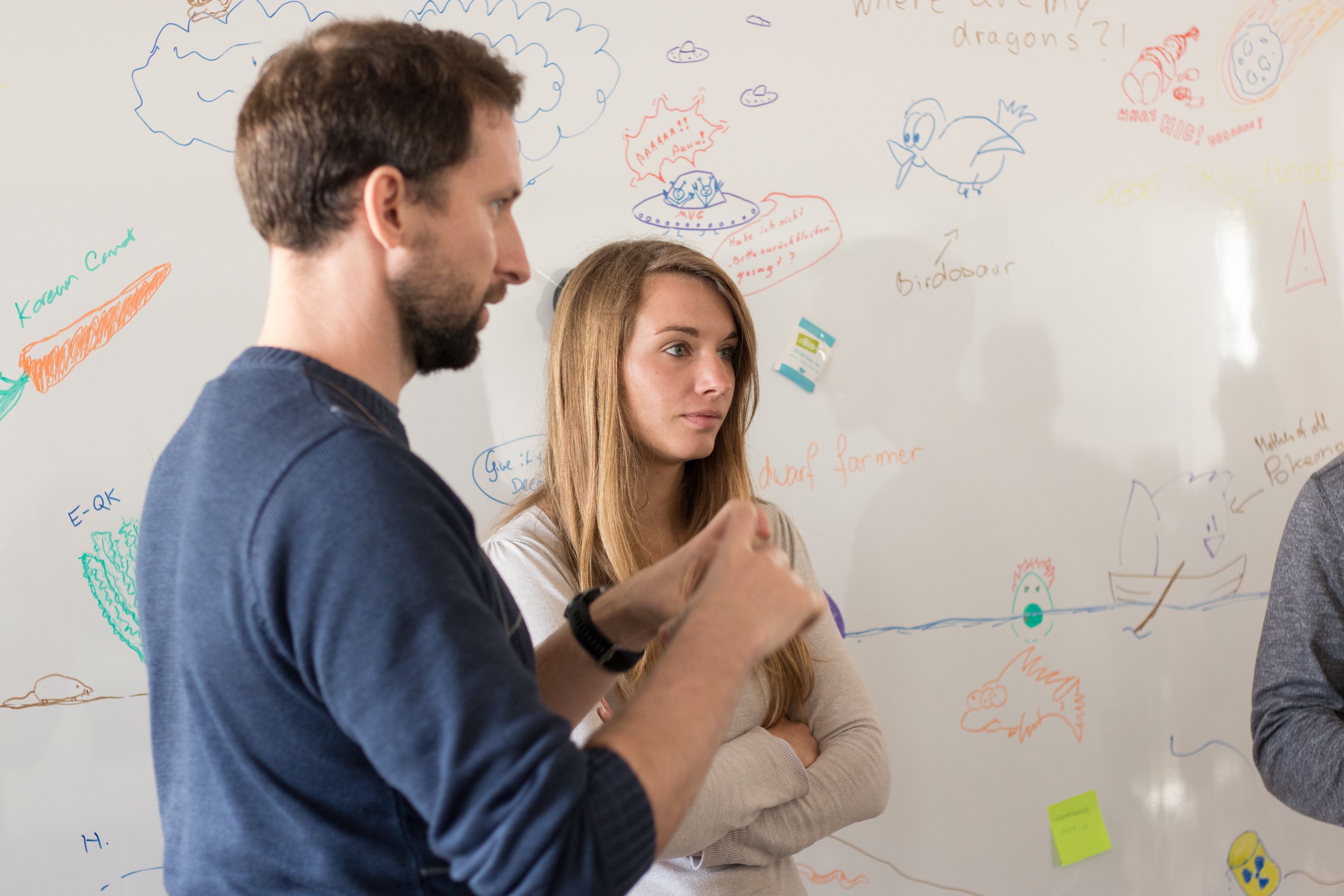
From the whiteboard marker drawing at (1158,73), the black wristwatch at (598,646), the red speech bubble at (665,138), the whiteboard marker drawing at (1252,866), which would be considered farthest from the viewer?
the whiteboard marker drawing at (1252,866)

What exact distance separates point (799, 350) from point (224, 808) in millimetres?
1370

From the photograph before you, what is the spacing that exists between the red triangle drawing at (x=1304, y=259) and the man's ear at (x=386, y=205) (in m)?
2.15

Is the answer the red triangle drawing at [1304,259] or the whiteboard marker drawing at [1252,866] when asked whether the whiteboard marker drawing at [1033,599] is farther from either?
the red triangle drawing at [1304,259]

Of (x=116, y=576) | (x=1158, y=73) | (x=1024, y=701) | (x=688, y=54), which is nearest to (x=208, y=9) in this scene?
(x=688, y=54)

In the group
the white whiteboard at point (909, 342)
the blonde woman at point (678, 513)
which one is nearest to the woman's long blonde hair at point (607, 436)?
the blonde woman at point (678, 513)

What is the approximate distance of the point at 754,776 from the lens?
1.31 meters

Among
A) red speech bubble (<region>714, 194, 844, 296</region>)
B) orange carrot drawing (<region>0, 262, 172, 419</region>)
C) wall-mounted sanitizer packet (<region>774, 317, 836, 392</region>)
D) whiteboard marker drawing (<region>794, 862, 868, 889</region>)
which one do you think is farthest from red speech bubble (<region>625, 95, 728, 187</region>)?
whiteboard marker drawing (<region>794, 862, 868, 889</region>)

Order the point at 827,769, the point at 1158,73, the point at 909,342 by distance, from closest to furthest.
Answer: the point at 827,769 → the point at 909,342 → the point at 1158,73

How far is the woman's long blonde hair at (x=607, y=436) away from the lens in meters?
1.47

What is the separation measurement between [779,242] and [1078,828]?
1.37m

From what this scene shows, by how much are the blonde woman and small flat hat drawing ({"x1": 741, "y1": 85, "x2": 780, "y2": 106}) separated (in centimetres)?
44

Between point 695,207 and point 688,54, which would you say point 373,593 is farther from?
point 688,54

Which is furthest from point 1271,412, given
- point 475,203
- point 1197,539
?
point 475,203

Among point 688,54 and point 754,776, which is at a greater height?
point 688,54
